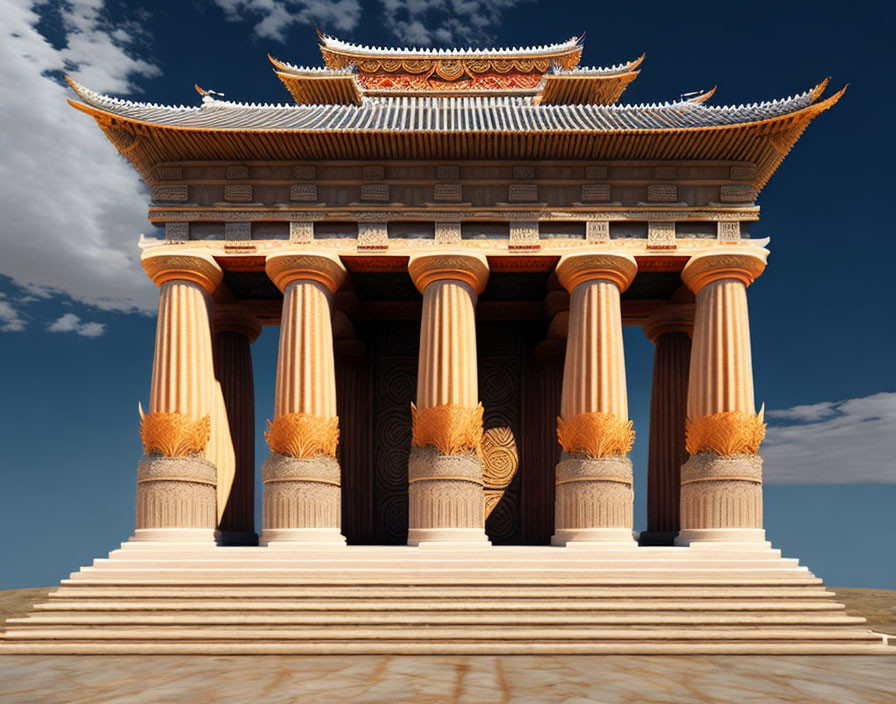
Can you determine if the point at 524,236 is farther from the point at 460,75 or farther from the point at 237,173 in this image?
the point at 460,75

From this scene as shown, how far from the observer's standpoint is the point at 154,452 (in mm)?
22391

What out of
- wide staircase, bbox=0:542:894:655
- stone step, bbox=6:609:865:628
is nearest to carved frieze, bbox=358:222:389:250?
wide staircase, bbox=0:542:894:655

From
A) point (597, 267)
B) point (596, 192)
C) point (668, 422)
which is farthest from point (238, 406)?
point (668, 422)

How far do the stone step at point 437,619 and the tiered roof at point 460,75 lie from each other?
19809 mm

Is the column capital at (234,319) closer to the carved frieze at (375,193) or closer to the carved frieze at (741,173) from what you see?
the carved frieze at (375,193)

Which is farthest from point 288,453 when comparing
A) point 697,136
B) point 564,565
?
point 697,136

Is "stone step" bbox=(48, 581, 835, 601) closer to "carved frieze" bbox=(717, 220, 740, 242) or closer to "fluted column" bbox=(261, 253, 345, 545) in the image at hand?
"fluted column" bbox=(261, 253, 345, 545)

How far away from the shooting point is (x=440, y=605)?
18.4 m

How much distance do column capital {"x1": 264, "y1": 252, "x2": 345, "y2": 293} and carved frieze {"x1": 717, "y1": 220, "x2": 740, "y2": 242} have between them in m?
10.7

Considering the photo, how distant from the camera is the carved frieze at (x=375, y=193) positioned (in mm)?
24234

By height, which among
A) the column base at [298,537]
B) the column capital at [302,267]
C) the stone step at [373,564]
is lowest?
the stone step at [373,564]

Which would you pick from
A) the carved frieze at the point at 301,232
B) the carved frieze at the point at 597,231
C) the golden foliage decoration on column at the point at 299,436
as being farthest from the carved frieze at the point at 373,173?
the golden foliage decoration on column at the point at 299,436

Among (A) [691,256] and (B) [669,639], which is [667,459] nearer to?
(A) [691,256]

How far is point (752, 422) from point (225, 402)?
15789 millimetres
